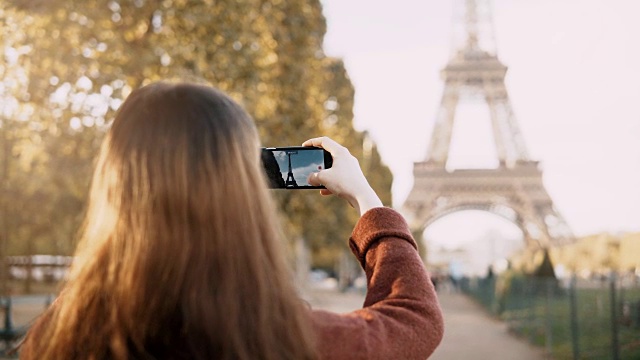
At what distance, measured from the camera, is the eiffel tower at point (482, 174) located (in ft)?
161

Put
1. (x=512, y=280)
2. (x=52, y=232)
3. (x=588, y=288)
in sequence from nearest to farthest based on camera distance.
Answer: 1. (x=588, y=288)
2. (x=512, y=280)
3. (x=52, y=232)

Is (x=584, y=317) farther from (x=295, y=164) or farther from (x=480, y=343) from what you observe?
(x=295, y=164)

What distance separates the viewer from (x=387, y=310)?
1685 mm

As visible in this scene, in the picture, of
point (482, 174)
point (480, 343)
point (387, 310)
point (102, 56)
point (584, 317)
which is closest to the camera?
point (387, 310)

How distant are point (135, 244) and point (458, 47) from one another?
56.6 metres

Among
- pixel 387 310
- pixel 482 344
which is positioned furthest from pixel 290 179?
pixel 482 344

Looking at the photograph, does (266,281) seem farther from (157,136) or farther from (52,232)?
(52,232)

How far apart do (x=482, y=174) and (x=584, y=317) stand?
137ft

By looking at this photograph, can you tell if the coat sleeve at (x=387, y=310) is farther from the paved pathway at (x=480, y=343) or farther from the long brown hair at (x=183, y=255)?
the paved pathway at (x=480, y=343)

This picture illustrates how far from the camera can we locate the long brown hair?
59.1 inches

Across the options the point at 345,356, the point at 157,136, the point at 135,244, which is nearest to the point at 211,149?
the point at 157,136

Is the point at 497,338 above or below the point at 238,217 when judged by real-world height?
below

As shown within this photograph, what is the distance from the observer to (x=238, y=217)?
5.01ft

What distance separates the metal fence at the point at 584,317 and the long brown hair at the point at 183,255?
24.1 feet
